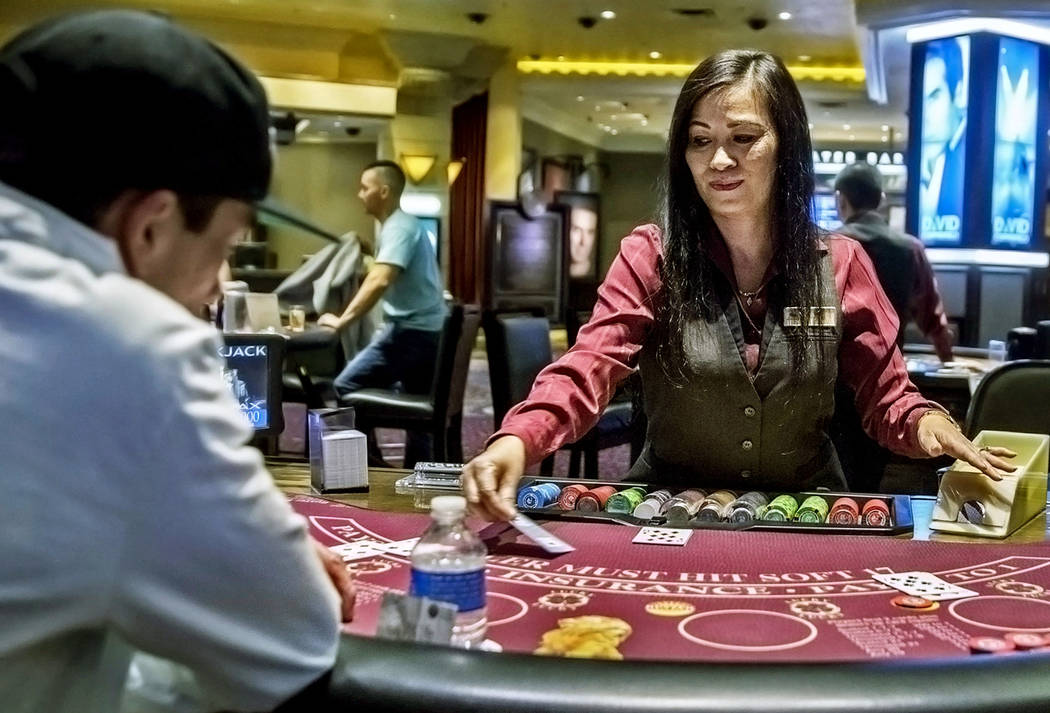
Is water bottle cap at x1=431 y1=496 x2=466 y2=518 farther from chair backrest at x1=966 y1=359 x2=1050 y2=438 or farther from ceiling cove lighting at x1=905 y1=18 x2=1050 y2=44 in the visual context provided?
ceiling cove lighting at x1=905 y1=18 x2=1050 y2=44

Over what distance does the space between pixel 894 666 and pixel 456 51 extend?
31.8ft

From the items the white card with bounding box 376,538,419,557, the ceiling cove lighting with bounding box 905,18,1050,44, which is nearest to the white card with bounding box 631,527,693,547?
the white card with bounding box 376,538,419,557

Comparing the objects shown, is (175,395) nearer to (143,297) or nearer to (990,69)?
(143,297)

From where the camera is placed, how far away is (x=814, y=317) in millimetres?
1717

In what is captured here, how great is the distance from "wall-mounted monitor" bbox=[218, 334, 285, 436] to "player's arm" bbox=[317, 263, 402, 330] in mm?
2199

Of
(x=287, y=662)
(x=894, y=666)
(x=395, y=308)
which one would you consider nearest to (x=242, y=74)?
(x=287, y=662)

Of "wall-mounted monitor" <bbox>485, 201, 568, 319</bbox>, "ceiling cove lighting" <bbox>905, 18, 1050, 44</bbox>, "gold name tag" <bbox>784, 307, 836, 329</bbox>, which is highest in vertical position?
"ceiling cove lighting" <bbox>905, 18, 1050, 44</bbox>

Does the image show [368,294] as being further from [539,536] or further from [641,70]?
[641,70]

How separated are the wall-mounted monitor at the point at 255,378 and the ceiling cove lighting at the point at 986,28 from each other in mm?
5451

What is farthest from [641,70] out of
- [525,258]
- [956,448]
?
[956,448]

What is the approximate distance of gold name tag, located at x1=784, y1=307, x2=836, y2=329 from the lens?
171 cm

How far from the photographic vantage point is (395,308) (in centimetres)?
423

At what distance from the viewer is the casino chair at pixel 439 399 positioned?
12.2 ft

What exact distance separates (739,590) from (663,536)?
23 centimetres
